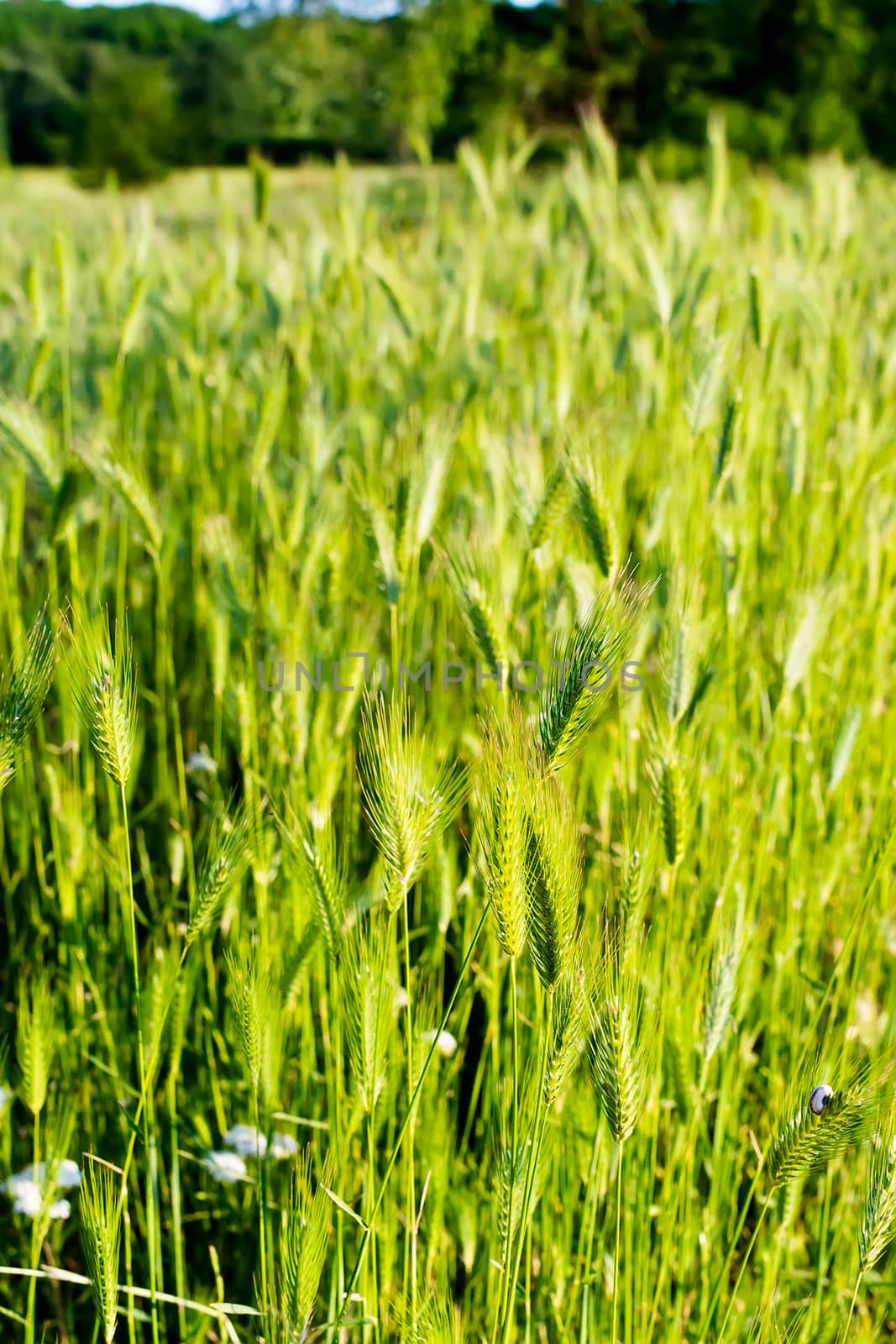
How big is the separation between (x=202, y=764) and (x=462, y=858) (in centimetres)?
29

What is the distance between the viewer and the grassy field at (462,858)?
635 millimetres

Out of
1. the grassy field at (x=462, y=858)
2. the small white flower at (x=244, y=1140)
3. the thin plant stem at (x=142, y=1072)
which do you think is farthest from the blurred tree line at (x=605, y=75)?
the thin plant stem at (x=142, y=1072)

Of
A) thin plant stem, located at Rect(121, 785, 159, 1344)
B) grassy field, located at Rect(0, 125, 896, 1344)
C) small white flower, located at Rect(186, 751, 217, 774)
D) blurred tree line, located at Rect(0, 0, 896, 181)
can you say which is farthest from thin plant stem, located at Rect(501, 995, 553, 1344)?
blurred tree line, located at Rect(0, 0, 896, 181)

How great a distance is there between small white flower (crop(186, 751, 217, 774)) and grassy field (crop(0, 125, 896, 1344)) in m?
0.01

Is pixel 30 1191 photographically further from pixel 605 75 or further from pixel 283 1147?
pixel 605 75

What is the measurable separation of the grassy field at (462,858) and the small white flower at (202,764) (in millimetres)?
12

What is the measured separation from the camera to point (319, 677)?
0.98 m

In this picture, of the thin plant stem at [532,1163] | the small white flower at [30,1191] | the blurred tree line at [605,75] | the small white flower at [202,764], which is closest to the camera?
the thin plant stem at [532,1163]

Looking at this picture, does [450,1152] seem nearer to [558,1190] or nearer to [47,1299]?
[558,1190]

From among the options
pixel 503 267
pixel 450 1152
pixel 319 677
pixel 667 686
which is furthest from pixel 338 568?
pixel 503 267

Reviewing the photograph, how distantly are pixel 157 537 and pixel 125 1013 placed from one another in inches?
16.4

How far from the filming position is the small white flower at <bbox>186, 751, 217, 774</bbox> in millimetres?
1204

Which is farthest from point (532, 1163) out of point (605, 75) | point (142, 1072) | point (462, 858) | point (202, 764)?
point (605, 75)

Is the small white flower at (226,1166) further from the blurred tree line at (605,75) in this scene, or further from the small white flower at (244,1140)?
the blurred tree line at (605,75)
